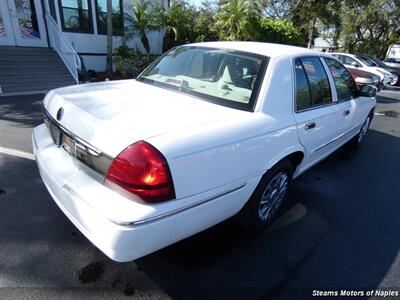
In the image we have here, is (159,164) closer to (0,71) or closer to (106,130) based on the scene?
(106,130)

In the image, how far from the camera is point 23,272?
2184 millimetres

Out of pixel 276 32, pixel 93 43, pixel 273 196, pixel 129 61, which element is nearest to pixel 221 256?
pixel 273 196

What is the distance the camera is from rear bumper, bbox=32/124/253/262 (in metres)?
1.69

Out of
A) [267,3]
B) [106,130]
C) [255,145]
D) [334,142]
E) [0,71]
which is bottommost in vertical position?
[0,71]

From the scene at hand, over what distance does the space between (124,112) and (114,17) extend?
11.4m

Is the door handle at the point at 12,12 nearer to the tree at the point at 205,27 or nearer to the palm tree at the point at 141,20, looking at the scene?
the palm tree at the point at 141,20

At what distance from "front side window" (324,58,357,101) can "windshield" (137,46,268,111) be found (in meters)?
1.35

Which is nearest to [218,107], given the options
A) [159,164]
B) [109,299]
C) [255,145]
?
[255,145]

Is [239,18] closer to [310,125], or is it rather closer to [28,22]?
[28,22]

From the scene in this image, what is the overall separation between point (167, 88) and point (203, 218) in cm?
136

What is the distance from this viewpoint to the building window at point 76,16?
417 inches

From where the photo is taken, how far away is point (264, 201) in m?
2.75

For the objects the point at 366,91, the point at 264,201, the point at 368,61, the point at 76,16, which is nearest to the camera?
the point at 264,201

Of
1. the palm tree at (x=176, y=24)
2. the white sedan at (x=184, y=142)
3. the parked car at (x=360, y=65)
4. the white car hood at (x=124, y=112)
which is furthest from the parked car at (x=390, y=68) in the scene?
the white car hood at (x=124, y=112)
